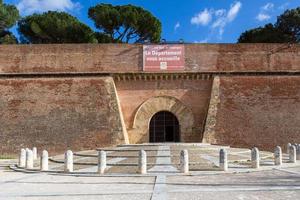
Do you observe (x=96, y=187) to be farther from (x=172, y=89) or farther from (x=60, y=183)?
(x=172, y=89)

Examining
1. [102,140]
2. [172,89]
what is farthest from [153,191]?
[172,89]

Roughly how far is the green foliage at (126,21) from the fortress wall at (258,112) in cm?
1466

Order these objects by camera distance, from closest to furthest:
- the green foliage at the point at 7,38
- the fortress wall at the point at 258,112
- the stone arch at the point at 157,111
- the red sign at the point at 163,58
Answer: the fortress wall at the point at 258,112
the stone arch at the point at 157,111
the red sign at the point at 163,58
the green foliage at the point at 7,38

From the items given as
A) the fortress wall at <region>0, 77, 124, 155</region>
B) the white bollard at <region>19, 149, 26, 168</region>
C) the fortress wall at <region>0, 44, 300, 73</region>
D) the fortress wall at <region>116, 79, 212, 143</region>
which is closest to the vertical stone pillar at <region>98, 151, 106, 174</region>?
the white bollard at <region>19, 149, 26, 168</region>

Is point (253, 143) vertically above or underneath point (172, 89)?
underneath

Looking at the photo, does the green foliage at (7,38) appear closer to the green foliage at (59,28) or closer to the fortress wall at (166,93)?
the green foliage at (59,28)

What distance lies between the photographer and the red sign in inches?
923

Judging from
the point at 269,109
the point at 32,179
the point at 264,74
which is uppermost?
the point at 264,74

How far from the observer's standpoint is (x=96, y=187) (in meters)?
9.27

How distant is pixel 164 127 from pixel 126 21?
15.3 meters

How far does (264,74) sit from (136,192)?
1724cm

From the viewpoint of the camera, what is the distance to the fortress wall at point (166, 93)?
76.3ft

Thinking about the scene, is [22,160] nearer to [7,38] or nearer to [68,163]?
[68,163]

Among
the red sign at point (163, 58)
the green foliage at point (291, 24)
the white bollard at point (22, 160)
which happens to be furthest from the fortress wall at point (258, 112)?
the green foliage at point (291, 24)
